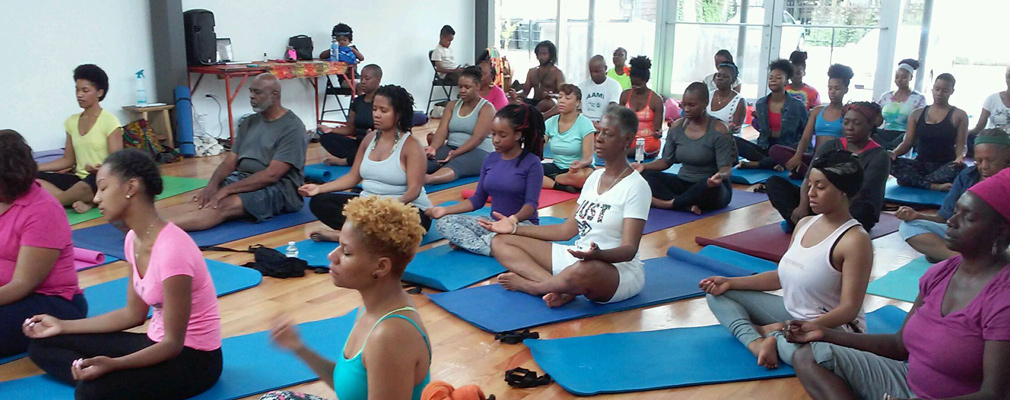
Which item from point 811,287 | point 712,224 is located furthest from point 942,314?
point 712,224

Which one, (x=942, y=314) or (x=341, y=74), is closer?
(x=942, y=314)

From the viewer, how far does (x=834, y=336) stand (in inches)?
98.7

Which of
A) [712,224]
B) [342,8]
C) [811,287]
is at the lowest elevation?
[712,224]

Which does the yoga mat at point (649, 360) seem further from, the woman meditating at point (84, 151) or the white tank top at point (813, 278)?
the woman meditating at point (84, 151)

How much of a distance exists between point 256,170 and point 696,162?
2.80 meters

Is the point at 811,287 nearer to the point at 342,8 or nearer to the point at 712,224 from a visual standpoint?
the point at 712,224

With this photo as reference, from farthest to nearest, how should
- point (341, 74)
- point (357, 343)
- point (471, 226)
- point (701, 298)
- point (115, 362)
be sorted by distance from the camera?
1. point (341, 74)
2. point (471, 226)
3. point (701, 298)
4. point (115, 362)
5. point (357, 343)

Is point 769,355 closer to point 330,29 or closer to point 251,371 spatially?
point 251,371

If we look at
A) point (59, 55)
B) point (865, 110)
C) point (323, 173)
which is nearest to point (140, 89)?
point (59, 55)

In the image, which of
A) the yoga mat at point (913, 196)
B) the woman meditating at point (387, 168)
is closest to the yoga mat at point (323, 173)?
the woman meditating at point (387, 168)

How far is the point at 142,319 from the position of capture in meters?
2.74

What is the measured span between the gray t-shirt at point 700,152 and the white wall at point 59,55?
475 centimetres

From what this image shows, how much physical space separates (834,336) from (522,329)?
52.1 inches

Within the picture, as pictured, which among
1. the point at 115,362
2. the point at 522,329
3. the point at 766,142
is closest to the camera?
the point at 115,362
